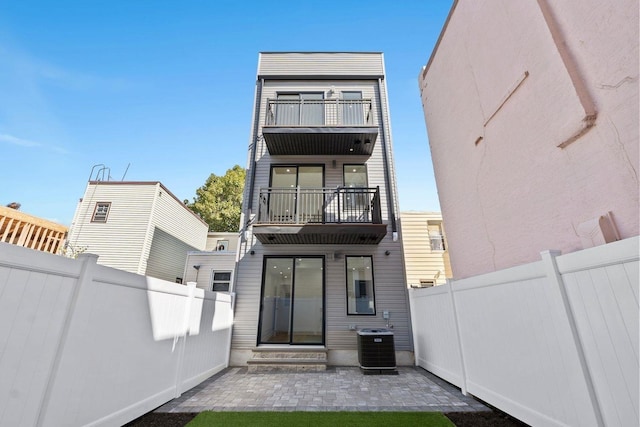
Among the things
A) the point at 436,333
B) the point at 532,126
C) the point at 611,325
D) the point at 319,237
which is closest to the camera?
the point at 611,325

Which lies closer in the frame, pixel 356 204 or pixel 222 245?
pixel 356 204

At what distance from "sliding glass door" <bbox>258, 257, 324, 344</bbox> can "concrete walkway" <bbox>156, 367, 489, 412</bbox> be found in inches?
43.7

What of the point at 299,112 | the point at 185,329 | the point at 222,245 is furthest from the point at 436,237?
the point at 222,245

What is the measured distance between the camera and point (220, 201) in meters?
19.2

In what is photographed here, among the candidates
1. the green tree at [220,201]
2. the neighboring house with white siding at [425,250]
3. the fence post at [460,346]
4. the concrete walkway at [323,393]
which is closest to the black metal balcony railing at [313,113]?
the neighboring house with white siding at [425,250]

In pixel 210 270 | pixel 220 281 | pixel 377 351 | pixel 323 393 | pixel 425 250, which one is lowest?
pixel 323 393

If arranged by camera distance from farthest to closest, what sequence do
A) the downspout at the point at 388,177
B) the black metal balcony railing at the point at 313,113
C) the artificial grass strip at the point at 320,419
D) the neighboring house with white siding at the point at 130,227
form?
the neighboring house with white siding at the point at 130,227
the black metal balcony railing at the point at 313,113
the downspout at the point at 388,177
the artificial grass strip at the point at 320,419

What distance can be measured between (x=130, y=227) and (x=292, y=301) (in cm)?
903

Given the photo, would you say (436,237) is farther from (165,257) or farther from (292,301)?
(165,257)

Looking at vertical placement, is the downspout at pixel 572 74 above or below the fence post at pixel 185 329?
above

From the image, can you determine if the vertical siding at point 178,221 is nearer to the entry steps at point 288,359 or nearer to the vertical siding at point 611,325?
the entry steps at point 288,359

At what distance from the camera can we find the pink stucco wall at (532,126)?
241 centimetres

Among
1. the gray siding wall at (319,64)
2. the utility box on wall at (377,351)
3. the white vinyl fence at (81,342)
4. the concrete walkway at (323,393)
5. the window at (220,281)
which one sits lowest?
the concrete walkway at (323,393)

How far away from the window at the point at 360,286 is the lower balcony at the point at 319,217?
0.56 metres
